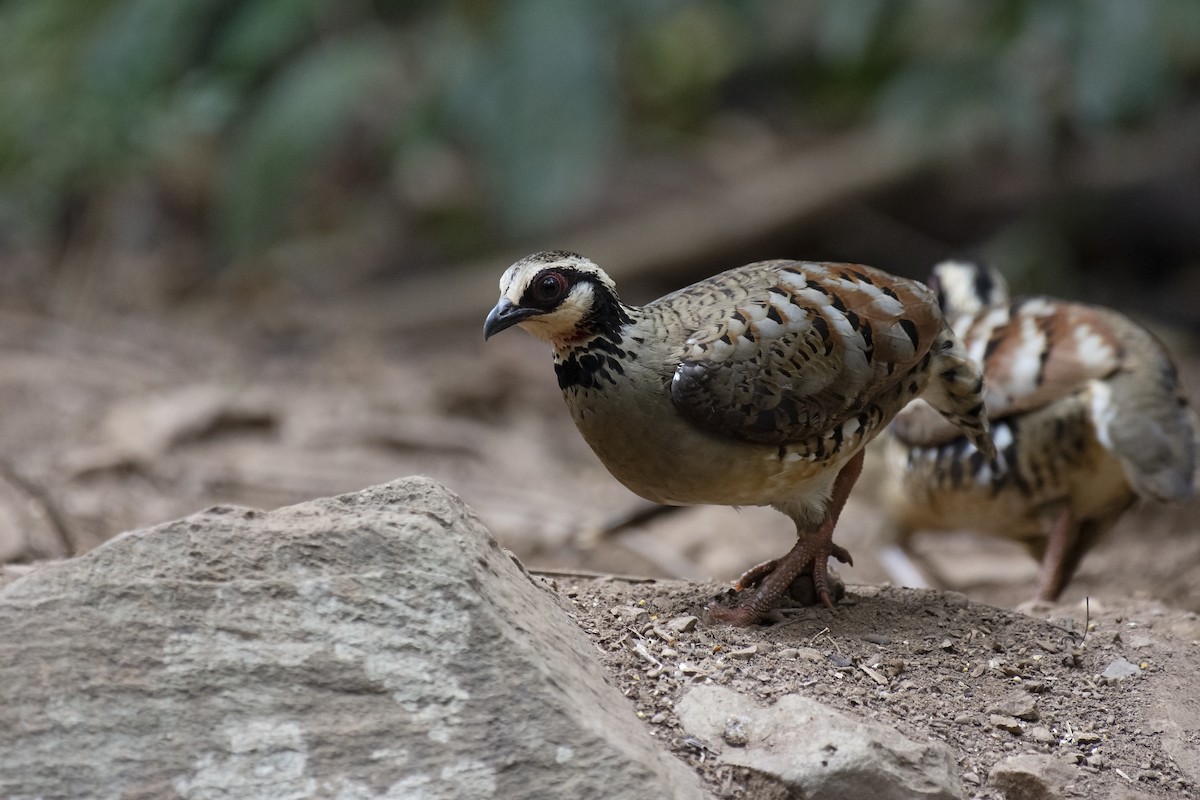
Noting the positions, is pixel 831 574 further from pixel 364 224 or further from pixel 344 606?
pixel 364 224

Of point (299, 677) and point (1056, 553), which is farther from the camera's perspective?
point (1056, 553)

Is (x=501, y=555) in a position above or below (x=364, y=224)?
below

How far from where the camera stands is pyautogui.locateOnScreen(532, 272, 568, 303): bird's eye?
12.1 feet

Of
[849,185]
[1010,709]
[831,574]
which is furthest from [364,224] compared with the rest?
[1010,709]

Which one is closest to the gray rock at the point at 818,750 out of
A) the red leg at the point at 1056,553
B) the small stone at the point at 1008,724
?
the small stone at the point at 1008,724

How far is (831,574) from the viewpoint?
4238 millimetres

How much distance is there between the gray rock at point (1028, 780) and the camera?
3141 millimetres

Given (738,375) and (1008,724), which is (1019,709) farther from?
(738,375)

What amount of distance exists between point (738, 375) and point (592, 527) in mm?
3227

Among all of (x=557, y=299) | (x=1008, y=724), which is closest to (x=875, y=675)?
(x=1008, y=724)

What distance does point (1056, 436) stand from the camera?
5.66 metres

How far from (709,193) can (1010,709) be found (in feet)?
32.9

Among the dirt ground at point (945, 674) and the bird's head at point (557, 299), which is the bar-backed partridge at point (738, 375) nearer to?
the bird's head at point (557, 299)

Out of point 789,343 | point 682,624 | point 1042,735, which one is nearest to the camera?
point 1042,735
